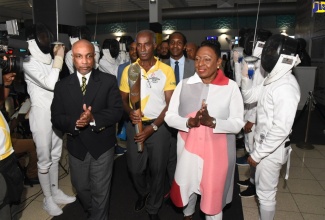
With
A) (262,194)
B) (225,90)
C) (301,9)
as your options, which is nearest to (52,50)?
(225,90)

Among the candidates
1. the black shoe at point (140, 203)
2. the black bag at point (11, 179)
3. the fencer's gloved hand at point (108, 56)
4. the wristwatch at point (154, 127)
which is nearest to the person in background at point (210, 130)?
the wristwatch at point (154, 127)

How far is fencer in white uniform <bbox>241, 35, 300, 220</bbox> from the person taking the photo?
1787mm

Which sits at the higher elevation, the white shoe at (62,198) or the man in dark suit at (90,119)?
the man in dark suit at (90,119)

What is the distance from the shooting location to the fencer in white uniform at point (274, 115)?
5.86 ft

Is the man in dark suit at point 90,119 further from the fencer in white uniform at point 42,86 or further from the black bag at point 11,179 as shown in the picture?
the black bag at point 11,179

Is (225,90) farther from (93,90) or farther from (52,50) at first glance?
(52,50)

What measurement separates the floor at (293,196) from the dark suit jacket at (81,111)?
1.12 metres

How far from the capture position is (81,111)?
1964mm

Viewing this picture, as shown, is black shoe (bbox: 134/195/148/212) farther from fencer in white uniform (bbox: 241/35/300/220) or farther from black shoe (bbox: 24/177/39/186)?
black shoe (bbox: 24/177/39/186)

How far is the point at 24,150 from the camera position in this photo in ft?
9.99

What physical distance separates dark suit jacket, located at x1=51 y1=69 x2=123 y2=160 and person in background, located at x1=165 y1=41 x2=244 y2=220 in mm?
532

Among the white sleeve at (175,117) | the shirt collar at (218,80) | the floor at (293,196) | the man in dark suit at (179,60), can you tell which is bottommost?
the floor at (293,196)

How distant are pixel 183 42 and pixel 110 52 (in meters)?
2.14

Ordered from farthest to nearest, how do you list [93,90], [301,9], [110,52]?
[301,9] < [110,52] < [93,90]
